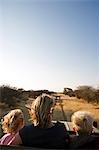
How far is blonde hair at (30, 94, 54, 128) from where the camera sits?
131cm

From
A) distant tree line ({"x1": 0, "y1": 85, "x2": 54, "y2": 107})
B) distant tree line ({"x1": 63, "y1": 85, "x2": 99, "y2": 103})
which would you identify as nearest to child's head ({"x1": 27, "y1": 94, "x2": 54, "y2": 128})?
distant tree line ({"x1": 0, "y1": 85, "x2": 54, "y2": 107})

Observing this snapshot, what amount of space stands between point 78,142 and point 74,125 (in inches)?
6.5

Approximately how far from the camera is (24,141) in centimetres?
124

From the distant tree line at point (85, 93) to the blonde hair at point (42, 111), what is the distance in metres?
4.69

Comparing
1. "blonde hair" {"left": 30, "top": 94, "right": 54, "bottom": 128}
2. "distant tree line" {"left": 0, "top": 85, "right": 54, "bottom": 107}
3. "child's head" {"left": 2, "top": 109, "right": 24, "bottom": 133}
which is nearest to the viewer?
"blonde hair" {"left": 30, "top": 94, "right": 54, "bottom": 128}

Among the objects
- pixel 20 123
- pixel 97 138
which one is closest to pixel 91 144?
pixel 97 138

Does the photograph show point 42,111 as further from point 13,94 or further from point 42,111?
point 13,94

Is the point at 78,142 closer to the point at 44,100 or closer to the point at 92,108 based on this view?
the point at 44,100

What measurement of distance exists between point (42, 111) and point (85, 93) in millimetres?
4900

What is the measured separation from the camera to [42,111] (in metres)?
1.33

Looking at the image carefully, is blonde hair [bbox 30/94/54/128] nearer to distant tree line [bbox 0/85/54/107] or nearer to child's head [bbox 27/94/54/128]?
child's head [bbox 27/94/54/128]

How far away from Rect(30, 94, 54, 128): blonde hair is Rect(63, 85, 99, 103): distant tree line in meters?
4.69

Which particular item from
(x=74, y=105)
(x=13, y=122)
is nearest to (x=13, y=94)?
→ (x=74, y=105)

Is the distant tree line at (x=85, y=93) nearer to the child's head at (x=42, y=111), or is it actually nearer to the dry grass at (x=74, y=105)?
the dry grass at (x=74, y=105)
